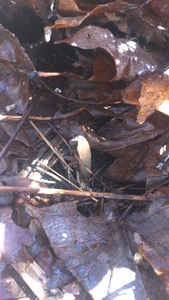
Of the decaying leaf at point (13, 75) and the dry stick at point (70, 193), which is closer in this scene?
the dry stick at point (70, 193)

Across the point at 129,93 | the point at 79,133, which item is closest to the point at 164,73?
the point at 129,93

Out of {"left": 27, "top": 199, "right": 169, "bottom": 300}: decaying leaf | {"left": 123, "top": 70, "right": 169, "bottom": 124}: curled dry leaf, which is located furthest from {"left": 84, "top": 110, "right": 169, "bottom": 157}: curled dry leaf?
{"left": 27, "top": 199, "right": 169, "bottom": 300}: decaying leaf

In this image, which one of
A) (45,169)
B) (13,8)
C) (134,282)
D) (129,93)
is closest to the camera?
(134,282)

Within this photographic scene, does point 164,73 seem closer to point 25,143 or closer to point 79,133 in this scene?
point 79,133

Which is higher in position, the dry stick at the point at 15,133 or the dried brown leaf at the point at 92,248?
the dry stick at the point at 15,133

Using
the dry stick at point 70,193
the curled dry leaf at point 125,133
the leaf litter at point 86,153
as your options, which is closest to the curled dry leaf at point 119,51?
the leaf litter at point 86,153

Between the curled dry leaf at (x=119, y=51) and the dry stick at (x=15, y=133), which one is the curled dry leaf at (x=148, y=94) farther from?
the dry stick at (x=15, y=133)

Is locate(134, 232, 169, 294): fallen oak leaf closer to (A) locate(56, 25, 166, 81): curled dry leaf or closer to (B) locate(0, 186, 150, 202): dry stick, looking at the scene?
(B) locate(0, 186, 150, 202): dry stick

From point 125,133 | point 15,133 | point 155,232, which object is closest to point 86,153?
point 125,133
